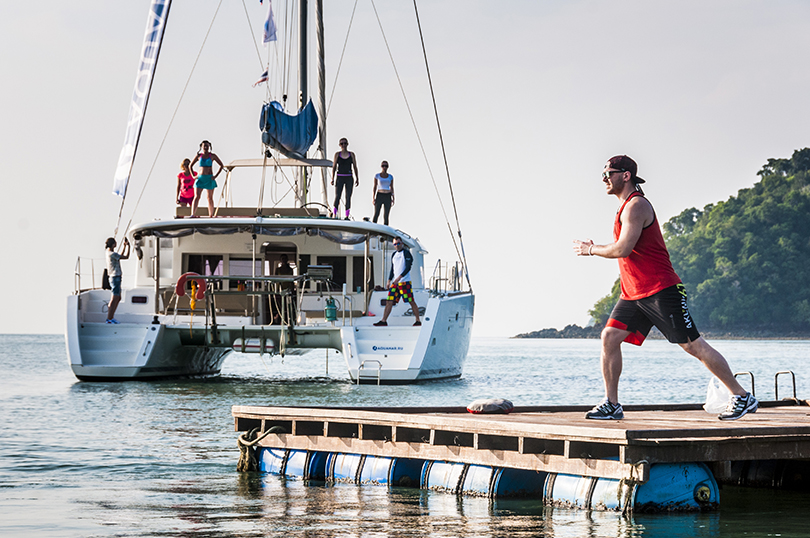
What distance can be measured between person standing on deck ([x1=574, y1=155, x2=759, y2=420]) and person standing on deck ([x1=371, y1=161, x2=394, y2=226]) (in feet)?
50.0

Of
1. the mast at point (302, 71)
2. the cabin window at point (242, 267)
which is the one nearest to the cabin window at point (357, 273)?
the cabin window at point (242, 267)

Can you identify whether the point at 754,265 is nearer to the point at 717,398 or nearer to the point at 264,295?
the point at 264,295

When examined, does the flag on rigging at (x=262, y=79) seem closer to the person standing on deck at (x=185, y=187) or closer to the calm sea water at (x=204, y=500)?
the person standing on deck at (x=185, y=187)

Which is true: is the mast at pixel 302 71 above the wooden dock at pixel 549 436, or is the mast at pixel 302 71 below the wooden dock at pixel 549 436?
above

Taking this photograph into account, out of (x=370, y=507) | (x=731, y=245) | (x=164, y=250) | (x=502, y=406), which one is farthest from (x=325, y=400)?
(x=731, y=245)

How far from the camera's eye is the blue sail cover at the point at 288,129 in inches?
818

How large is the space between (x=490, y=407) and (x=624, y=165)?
2381 millimetres

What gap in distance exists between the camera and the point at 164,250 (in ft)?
71.7

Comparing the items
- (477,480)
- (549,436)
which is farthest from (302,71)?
(549,436)

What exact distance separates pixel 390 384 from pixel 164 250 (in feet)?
19.4

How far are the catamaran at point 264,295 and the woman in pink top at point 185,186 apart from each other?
31.2 inches

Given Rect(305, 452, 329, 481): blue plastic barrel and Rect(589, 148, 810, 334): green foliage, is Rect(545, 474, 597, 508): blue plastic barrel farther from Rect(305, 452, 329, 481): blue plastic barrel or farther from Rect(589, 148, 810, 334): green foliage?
Rect(589, 148, 810, 334): green foliage

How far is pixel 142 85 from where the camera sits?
2189cm

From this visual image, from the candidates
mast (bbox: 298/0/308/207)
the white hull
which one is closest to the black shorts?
the white hull
